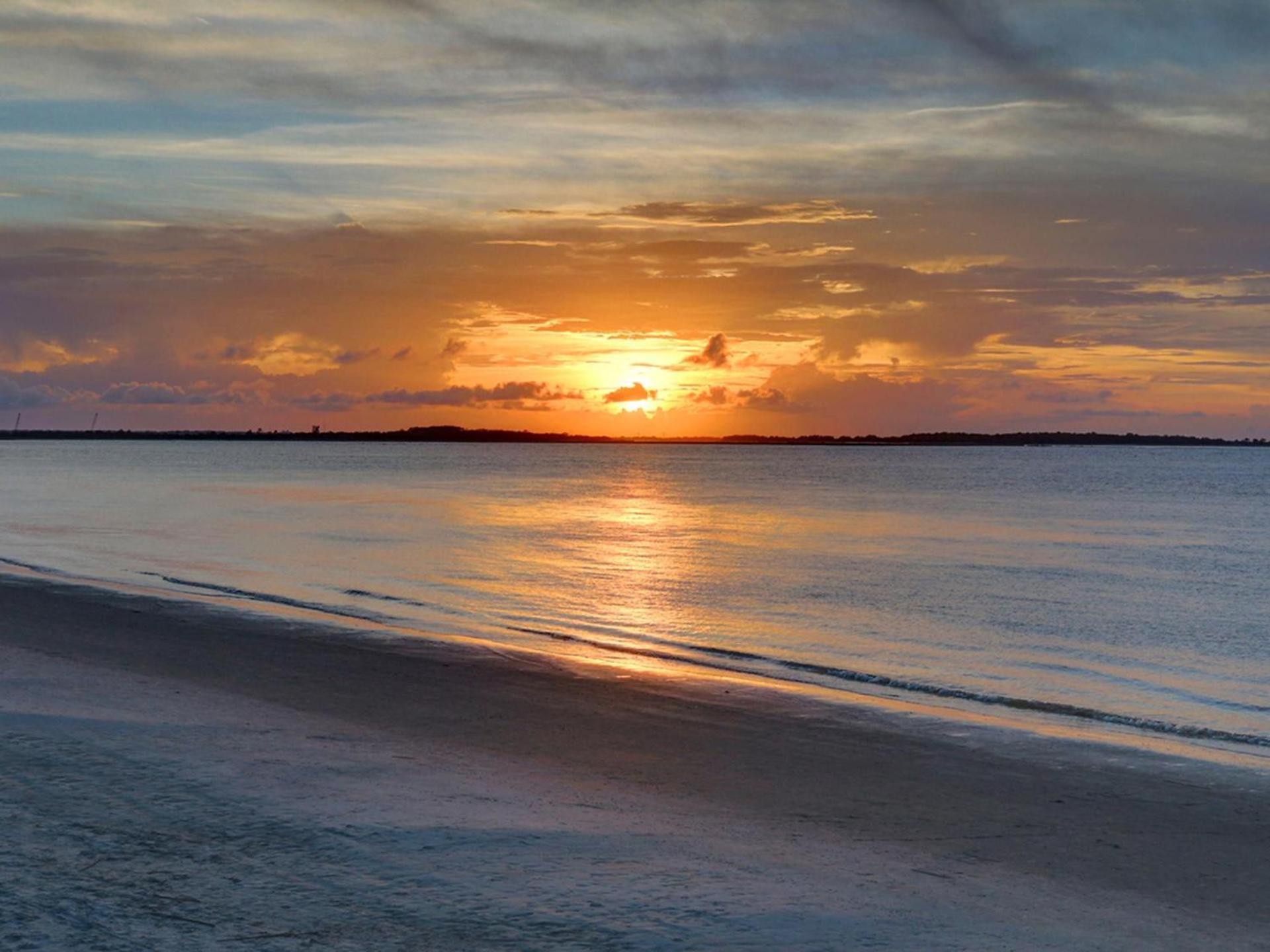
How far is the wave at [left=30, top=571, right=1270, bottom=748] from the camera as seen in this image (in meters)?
14.5

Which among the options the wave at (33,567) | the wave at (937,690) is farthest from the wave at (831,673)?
the wave at (33,567)

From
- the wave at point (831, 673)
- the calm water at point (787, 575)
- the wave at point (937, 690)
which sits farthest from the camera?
the calm water at point (787, 575)

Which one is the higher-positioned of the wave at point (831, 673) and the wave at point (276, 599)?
the wave at point (831, 673)

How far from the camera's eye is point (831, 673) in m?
18.3

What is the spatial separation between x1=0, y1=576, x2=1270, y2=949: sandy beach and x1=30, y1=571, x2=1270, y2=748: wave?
7.63 ft

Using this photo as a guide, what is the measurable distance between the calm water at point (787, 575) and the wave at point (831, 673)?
0.10 meters

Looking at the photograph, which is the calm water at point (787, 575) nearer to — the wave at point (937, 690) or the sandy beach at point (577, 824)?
the wave at point (937, 690)

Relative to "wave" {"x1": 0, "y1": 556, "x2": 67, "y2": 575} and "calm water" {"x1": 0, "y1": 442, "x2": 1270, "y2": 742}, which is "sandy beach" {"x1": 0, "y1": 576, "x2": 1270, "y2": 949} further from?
"wave" {"x1": 0, "y1": 556, "x2": 67, "y2": 575}

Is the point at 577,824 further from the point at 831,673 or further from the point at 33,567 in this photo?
the point at 33,567

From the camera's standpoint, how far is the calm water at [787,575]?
20.0m

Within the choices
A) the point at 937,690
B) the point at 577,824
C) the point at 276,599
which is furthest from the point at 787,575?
the point at 577,824

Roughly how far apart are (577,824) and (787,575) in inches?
1097

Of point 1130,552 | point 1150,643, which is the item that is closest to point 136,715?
point 1150,643

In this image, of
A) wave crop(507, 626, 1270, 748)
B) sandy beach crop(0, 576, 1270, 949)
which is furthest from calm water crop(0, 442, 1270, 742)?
sandy beach crop(0, 576, 1270, 949)
